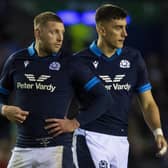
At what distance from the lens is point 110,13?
749 cm

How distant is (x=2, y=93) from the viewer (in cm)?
721

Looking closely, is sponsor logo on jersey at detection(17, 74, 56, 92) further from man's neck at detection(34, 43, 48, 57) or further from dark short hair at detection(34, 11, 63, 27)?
dark short hair at detection(34, 11, 63, 27)

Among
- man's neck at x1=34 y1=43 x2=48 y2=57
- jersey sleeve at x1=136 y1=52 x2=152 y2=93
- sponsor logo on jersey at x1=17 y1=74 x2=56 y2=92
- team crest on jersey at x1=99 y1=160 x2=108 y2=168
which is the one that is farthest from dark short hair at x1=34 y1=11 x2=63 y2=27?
team crest on jersey at x1=99 y1=160 x2=108 y2=168

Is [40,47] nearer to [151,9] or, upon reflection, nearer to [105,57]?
[105,57]

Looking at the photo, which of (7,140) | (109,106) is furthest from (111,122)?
(7,140)

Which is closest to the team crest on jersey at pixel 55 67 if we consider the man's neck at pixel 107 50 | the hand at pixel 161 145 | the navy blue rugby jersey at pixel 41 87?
the navy blue rugby jersey at pixel 41 87

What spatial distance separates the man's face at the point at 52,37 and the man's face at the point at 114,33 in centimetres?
54

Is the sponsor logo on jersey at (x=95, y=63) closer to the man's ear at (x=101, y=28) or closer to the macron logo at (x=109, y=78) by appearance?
the macron logo at (x=109, y=78)

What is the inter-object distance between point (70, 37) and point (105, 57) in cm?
627

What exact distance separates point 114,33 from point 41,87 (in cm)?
92

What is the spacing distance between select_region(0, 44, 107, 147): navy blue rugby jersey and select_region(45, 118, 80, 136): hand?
10 centimetres

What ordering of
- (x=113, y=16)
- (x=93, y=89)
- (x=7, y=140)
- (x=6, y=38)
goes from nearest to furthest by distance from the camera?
(x=93, y=89) → (x=113, y=16) → (x=7, y=140) → (x=6, y=38)

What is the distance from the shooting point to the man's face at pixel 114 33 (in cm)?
738

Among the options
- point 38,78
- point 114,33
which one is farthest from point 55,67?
point 114,33
